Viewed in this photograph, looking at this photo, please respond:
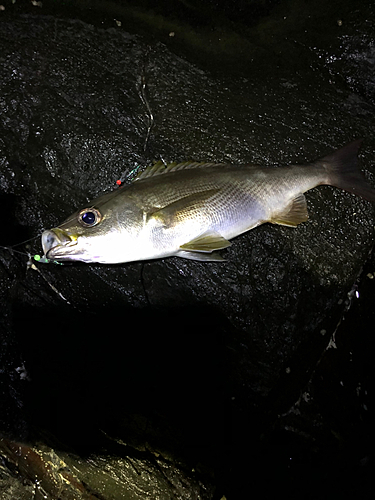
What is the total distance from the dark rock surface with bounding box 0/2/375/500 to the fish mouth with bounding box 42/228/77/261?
726 millimetres

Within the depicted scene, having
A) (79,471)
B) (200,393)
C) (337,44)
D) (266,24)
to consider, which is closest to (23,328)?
(79,471)

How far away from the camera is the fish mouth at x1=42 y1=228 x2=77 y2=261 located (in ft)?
8.29

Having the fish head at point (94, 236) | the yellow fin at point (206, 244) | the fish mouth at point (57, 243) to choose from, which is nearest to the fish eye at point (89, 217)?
the fish head at point (94, 236)

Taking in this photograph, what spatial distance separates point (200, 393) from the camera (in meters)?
3.29

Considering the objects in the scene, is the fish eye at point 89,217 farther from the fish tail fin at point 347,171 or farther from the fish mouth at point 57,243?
the fish tail fin at point 347,171

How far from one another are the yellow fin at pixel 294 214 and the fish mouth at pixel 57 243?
1.68 m

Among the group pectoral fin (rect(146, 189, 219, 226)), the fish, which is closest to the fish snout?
the fish

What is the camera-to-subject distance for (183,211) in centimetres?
272

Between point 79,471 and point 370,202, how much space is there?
345 centimetres

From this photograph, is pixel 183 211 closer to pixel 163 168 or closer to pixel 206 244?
pixel 206 244

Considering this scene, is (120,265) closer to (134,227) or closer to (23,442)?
(134,227)

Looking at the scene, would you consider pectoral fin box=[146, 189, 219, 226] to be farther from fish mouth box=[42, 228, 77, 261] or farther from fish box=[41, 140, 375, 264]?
fish mouth box=[42, 228, 77, 261]

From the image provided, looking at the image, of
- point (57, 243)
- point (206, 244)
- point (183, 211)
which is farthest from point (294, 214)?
point (57, 243)

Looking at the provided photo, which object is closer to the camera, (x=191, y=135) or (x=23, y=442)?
(x=23, y=442)
